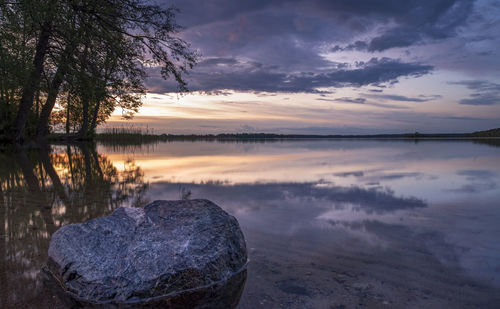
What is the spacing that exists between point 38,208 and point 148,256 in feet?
11.8

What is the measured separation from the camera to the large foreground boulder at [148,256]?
2.65 metres

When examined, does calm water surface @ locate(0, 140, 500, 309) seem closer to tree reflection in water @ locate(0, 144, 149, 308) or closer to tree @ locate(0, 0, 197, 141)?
tree reflection in water @ locate(0, 144, 149, 308)

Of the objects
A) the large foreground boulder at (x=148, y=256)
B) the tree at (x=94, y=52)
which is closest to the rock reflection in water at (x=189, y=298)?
the large foreground boulder at (x=148, y=256)

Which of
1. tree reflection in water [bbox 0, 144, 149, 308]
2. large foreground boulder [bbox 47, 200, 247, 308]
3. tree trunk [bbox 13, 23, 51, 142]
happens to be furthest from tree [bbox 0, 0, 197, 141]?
large foreground boulder [bbox 47, 200, 247, 308]

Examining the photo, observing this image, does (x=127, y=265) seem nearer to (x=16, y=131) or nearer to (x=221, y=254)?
(x=221, y=254)

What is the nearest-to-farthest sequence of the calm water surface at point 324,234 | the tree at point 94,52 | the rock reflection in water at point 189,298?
the rock reflection in water at point 189,298 < the calm water surface at point 324,234 < the tree at point 94,52

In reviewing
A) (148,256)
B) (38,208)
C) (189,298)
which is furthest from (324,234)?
(38,208)

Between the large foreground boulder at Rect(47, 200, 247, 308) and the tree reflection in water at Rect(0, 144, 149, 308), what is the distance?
A: 0.32m

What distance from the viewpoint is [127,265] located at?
2.78 metres

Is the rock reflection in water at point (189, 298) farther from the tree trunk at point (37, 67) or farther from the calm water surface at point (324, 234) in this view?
the tree trunk at point (37, 67)

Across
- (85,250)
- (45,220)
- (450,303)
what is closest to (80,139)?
(45,220)

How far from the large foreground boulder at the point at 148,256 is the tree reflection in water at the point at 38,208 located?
0.32 m

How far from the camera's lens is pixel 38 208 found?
17.0 ft

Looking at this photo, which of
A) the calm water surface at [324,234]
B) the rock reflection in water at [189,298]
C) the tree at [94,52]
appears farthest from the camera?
the tree at [94,52]
